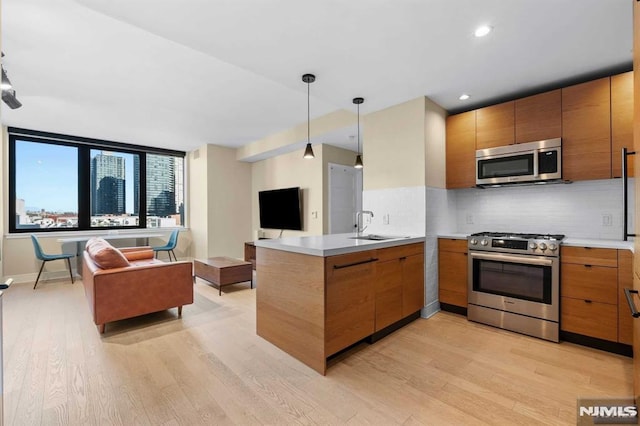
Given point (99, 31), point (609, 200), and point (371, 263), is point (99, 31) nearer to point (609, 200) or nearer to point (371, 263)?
point (371, 263)

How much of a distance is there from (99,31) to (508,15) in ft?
10.6

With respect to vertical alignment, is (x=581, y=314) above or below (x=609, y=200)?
below

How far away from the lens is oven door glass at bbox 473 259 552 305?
278cm

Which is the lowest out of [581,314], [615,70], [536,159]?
[581,314]

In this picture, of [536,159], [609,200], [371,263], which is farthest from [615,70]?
[371,263]

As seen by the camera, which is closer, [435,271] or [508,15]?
[508,15]

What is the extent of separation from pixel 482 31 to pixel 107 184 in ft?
22.8

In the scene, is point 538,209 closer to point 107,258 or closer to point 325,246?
point 325,246

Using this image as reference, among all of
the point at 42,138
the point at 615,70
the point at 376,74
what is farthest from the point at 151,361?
the point at 42,138

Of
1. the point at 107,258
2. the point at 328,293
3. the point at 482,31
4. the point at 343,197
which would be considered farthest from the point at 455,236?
the point at 107,258

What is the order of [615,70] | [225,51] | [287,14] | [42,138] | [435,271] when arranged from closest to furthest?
[287,14] < [225,51] < [615,70] < [435,271] < [42,138]

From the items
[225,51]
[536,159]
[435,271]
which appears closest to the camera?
[225,51]

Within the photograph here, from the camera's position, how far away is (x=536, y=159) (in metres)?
2.98

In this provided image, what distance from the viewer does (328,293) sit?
2219mm
